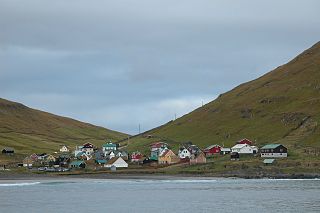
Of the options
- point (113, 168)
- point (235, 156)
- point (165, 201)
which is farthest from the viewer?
point (113, 168)

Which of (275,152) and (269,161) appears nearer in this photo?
(269,161)

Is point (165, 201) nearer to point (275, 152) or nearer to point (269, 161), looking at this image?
point (269, 161)

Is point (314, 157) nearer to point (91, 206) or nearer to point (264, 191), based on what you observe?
point (264, 191)

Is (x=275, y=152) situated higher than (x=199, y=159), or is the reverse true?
(x=275, y=152)

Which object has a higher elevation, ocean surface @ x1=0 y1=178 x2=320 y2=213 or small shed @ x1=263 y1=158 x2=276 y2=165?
small shed @ x1=263 y1=158 x2=276 y2=165

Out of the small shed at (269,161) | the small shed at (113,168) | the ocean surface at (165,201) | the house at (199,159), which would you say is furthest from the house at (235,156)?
the ocean surface at (165,201)

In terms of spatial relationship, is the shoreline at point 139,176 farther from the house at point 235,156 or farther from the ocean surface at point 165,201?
the ocean surface at point 165,201

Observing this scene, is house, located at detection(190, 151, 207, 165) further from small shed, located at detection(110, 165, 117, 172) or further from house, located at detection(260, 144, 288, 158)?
small shed, located at detection(110, 165, 117, 172)

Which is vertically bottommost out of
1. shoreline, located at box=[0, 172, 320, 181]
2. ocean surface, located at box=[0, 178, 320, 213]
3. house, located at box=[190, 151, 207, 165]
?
ocean surface, located at box=[0, 178, 320, 213]

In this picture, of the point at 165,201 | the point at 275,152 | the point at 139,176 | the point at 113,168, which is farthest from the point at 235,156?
the point at 165,201

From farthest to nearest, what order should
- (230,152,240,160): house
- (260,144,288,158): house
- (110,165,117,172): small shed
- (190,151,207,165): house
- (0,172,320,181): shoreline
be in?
(190,151,207,165): house < (230,152,240,160): house < (110,165,117,172): small shed < (260,144,288,158): house < (0,172,320,181): shoreline

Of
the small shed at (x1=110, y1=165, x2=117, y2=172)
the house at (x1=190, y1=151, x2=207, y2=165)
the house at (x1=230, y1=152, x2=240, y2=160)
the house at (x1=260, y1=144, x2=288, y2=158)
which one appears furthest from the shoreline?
the house at (x1=260, y1=144, x2=288, y2=158)

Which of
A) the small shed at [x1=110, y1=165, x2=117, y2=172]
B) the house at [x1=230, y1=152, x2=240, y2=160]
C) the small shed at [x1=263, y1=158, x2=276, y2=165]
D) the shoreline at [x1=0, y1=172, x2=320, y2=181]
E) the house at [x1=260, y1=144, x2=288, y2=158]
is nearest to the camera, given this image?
the shoreline at [x1=0, y1=172, x2=320, y2=181]

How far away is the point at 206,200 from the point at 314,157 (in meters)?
87.1
